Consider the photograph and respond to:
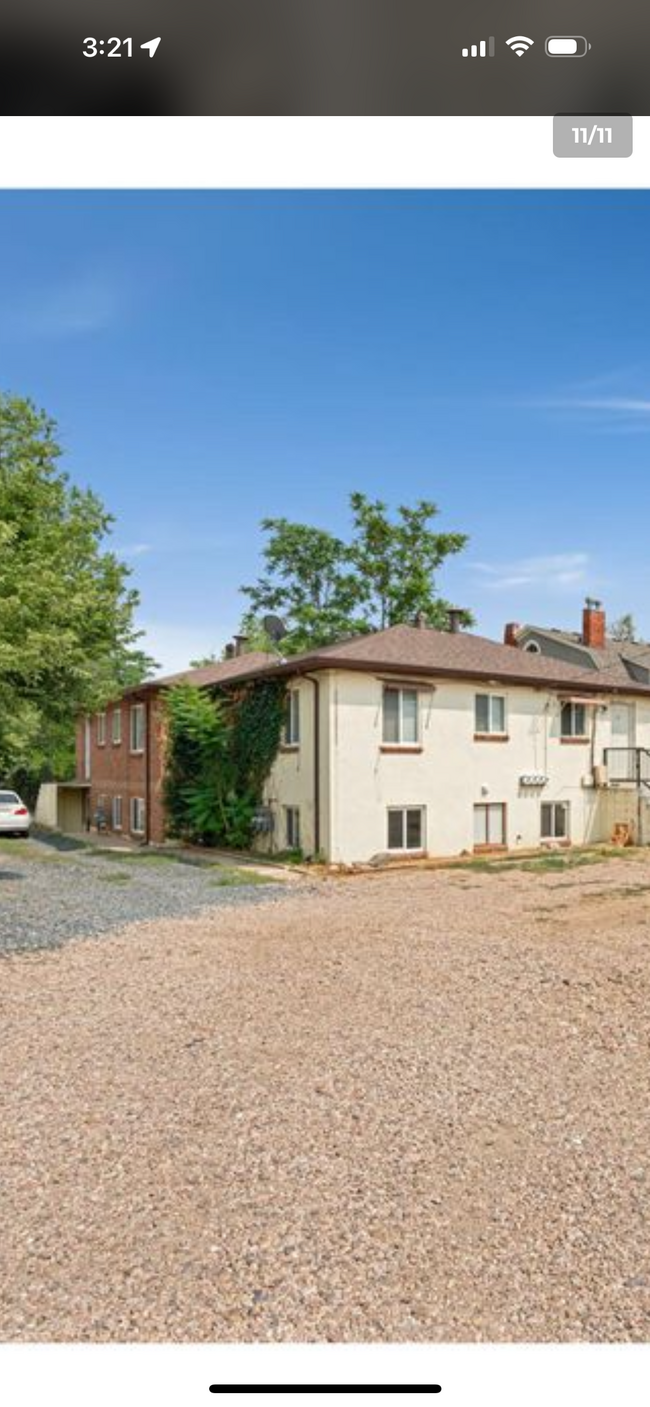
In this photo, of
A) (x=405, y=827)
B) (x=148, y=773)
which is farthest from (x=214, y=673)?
(x=405, y=827)

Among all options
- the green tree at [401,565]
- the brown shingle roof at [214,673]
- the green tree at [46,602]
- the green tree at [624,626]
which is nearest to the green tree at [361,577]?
the green tree at [401,565]

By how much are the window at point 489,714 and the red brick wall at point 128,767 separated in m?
7.97

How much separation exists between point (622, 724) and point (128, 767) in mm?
13801

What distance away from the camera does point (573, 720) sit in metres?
21.1

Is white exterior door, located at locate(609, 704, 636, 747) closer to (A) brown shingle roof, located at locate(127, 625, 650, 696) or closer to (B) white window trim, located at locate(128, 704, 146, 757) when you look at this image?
(A) brown shingle roof, located at locate(127, 625, 650, 696)

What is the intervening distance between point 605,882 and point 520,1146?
10683 mm

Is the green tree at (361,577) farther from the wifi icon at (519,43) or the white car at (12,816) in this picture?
the wifi icon at (519,43)

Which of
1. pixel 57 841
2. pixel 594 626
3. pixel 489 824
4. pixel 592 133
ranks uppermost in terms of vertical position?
pixel 594 626

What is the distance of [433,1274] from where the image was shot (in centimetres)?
284

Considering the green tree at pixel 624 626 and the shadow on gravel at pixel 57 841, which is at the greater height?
the green tree at pixel 624 626

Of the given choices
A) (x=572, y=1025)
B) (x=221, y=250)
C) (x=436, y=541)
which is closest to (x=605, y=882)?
(x=572, y=1025)

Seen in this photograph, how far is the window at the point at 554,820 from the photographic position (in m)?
20.4

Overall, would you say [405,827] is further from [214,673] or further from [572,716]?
[214,673]

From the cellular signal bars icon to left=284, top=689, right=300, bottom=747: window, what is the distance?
1627 cm
